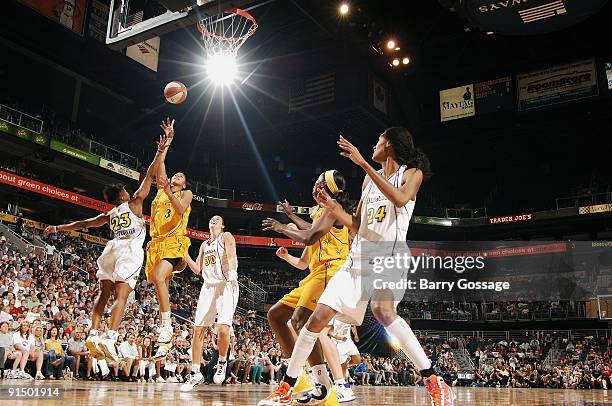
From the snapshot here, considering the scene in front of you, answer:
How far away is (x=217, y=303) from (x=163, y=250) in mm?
1153

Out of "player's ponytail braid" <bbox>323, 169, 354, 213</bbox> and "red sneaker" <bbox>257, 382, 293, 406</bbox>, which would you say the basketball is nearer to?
"player's ponytail braid" <bbox>323, 169, 354, 213</bbox>

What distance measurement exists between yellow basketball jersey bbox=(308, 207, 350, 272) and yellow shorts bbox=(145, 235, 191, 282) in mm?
2359

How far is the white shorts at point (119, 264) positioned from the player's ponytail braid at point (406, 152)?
11.2 feet

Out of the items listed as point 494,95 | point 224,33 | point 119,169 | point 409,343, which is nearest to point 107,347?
point 409,343

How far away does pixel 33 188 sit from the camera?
2033 centimetres

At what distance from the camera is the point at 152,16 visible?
29.3 feet

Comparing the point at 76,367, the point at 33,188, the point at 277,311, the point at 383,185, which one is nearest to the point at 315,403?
the point at 277,311

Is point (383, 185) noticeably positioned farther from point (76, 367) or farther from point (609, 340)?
point (609, 340)

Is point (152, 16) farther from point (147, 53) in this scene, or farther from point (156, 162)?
point (147, 53)

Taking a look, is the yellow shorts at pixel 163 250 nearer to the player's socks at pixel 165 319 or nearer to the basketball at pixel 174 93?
the player's socks at pixel 165 319

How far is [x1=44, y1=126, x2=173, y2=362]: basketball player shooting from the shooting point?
18.5 ft

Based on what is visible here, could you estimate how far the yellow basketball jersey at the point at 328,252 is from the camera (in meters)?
4.77

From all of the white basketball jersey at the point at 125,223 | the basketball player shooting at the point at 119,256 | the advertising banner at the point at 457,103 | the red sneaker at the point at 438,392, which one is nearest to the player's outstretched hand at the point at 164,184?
the basketball player shooting at the point at 119,256

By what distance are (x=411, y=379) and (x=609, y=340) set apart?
368 inches
